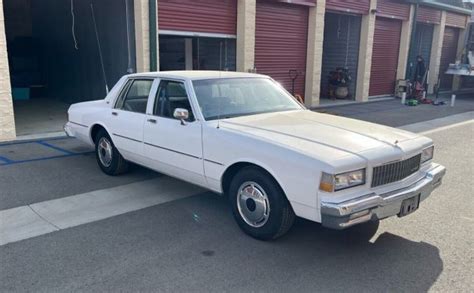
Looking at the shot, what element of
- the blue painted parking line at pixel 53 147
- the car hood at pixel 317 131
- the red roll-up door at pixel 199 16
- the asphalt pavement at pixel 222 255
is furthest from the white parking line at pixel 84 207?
the red roll-up door at pixel 199 16

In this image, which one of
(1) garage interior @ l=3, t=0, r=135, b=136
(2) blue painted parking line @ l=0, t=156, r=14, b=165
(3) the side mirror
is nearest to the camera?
(3) the side mirror

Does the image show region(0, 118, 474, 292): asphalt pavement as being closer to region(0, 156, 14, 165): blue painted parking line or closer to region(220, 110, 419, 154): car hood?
region(220, 110, 419, 154): car hood

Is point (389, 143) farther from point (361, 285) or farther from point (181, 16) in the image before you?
point (181, 16)

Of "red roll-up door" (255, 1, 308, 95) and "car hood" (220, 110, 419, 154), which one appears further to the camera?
"red roll-up door" (255, 1, 308, 95)

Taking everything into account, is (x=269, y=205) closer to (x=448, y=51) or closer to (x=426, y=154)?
(x=426, y=154)

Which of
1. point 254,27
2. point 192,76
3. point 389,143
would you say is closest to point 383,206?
point 389,143

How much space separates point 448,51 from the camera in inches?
897

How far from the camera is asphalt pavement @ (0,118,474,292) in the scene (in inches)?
133

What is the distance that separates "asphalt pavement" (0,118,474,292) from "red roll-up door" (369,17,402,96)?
13494 mm

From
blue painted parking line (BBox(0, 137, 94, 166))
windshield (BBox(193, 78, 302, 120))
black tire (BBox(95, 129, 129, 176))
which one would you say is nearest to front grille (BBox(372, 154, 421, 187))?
windshield (BBox(193, 78, 302, 120))

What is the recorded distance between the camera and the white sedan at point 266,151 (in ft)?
11.8

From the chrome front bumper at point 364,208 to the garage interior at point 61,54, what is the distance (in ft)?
25.6

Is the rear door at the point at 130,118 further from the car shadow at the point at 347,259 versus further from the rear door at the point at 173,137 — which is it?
the car shadow at the point at 347,259

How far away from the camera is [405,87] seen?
18.4 metres
